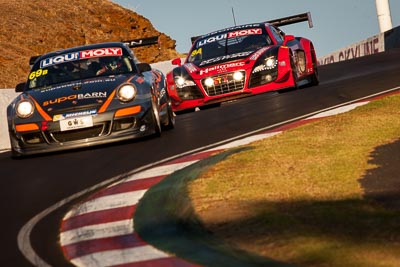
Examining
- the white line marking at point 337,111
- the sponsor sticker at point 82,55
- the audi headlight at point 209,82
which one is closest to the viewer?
the white line marking at point 337,111

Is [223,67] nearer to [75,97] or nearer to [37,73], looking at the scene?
[37,73]

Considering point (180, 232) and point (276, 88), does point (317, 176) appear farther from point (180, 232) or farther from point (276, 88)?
point (276, 88)

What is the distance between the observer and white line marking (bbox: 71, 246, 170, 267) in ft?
19.9

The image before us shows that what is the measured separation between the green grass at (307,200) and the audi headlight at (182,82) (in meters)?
5.46

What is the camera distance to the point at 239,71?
15.8 meters

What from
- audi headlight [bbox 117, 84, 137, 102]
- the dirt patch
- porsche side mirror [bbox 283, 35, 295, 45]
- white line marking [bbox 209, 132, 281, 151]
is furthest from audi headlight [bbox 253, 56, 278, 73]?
the dirt patch

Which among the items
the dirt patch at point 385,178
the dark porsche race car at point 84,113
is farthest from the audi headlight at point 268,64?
the dirt patch at point 385,178

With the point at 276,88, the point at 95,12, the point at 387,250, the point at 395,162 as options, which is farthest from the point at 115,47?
the point at 95,12

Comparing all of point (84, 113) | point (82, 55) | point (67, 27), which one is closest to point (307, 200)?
point (84, 113)

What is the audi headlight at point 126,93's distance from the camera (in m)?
11.7

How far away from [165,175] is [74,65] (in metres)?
4.12

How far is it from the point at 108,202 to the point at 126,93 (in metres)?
3.71

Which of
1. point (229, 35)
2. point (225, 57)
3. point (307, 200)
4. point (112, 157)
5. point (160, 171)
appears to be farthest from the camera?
point (229, 35)

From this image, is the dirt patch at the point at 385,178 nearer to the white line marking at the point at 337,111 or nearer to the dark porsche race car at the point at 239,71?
the white line marking at the point at 337,111
